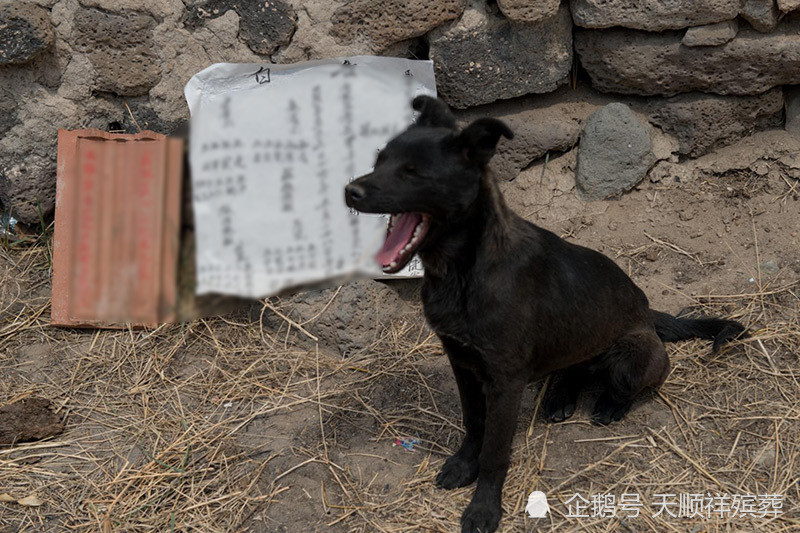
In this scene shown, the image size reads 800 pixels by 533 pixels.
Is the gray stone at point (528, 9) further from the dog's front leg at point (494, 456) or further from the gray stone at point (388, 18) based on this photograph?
the dog's front leg at point (494, 456)

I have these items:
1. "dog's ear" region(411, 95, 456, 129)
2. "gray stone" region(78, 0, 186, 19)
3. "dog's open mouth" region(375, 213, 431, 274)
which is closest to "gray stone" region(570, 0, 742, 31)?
"dog's ear" region(411, 95, 456, 129)

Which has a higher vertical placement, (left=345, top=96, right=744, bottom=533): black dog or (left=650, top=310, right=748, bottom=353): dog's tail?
(left=345, top=96, right=744, bottom=533): black dog

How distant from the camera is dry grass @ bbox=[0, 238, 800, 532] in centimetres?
342

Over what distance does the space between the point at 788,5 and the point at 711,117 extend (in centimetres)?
82

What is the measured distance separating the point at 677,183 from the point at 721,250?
1.85 ft

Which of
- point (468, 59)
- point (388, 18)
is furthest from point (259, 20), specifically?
point (468, 59)

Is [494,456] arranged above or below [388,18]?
below

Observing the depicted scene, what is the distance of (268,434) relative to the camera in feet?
12.8

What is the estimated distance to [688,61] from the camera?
15.2 feet

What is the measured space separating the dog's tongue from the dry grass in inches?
64.4

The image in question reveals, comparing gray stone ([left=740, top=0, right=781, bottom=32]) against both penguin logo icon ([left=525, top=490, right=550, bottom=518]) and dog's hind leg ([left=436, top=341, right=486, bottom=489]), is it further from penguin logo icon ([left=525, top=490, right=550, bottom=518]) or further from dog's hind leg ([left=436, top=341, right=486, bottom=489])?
penguin logo icon ([left=525, top=490, right=550, bottom=518])

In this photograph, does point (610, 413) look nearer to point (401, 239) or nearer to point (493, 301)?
point (493, 301)

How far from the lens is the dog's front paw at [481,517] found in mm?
3301

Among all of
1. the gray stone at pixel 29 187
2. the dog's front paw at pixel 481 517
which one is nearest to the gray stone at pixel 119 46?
the gray stone at pixel 29 187
